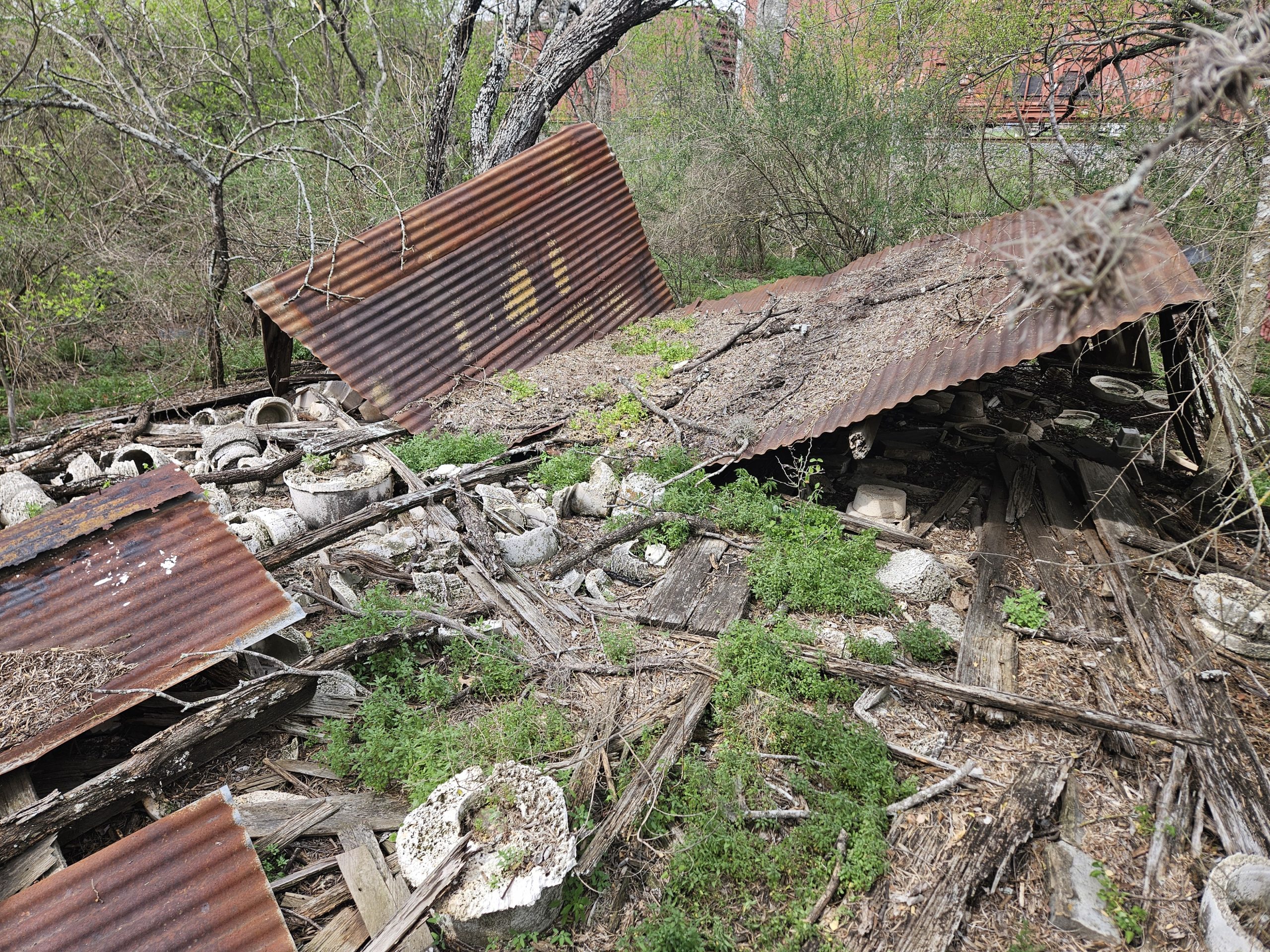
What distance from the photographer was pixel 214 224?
24.9 ft

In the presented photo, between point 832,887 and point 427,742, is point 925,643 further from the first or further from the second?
point 427,742

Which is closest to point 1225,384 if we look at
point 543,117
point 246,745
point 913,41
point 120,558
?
point 246,745

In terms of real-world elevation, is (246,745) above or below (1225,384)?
below

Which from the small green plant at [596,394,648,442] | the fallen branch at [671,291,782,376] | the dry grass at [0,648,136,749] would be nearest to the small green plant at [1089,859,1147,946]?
the dry grass at [0,648,136,749]

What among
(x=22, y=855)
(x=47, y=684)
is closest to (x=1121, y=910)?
(x=22, y=855)

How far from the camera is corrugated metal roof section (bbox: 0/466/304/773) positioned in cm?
325

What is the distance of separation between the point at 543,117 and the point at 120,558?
7.83 m

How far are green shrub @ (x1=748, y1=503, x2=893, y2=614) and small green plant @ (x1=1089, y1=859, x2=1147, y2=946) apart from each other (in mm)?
1760

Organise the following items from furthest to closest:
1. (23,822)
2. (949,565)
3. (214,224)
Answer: (214,224) → (949,565) → (23,822)

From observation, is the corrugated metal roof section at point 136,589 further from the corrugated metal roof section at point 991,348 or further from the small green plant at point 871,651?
the corrugated metal roof section at point 991,348

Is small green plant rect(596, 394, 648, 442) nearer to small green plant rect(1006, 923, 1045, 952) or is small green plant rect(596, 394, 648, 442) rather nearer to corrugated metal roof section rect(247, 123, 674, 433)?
corrugated metal roof section rect(247, 123, 674, 433)

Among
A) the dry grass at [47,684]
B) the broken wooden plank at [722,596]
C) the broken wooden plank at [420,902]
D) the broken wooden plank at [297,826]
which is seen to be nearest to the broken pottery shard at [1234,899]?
the broken wooden plank at [722,596]

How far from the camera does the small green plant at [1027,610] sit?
13.9 feet

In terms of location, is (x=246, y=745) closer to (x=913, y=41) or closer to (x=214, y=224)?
(x=214, y=224)
